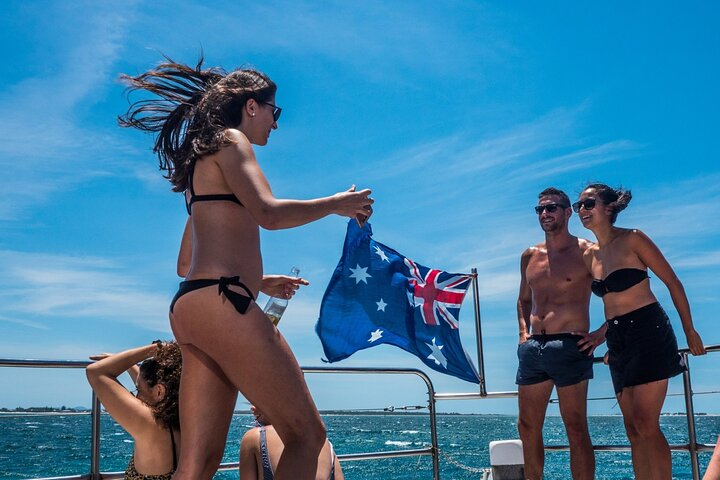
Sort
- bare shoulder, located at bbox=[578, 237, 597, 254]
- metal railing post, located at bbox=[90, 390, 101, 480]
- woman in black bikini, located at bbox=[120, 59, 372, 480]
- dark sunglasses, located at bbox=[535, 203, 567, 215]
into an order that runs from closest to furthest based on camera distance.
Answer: woman in black bikini, located at bbox=[120, 59, 372, 480] < metal railing post, located at bbox=[90, 390, 101, 480] < bare shoulder, located at bbox=[578, 237, 597, 254] < dark sunglasses, located at bbox=[535, 203, 567, 215]

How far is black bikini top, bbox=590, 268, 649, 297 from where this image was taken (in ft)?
14.6

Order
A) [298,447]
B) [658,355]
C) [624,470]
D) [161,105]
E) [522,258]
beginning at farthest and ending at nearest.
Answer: [624,470] → [522,258] → [658,355] → [161,105] → [298,447]

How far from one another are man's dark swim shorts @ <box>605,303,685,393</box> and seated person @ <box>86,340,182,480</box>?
8.38ft

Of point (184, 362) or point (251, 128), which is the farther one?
point (251, 128)

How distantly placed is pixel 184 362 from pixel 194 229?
0.44 metres

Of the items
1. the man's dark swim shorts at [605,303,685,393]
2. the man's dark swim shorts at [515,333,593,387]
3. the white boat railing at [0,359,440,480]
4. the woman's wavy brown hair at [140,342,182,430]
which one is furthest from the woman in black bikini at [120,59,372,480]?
the man's dark swim shorts at [515,333,593,387]

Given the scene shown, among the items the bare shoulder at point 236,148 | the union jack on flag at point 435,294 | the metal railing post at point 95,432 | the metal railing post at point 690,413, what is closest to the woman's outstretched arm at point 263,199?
the bare shoulder at point 236,148

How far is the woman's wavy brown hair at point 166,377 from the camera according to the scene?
3.09m

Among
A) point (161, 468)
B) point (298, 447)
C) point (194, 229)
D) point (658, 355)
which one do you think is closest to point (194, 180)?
point (194, 229)

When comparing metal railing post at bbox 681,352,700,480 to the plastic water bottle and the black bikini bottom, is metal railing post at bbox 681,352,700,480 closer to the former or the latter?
the plastic water bottle

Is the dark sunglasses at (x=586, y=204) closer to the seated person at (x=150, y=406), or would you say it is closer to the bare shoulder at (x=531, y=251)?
the bare shoulder at (x=531, y=251)

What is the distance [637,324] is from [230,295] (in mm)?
2803

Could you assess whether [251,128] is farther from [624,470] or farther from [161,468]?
[624,470]

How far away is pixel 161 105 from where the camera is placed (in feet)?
9.63
